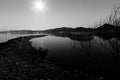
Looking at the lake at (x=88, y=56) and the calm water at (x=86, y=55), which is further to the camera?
the calm water at (x=86, y=55)

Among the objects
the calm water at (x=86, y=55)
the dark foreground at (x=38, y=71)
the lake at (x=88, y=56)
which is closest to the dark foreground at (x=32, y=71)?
the dark foreground at (x=38, y=71)

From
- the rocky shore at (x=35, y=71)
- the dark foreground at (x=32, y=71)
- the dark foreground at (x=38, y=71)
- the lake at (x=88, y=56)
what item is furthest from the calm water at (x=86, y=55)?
the dark foreground at (x=32, y=71)

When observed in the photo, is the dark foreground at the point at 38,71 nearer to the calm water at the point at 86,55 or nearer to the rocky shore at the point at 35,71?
the rocky shore at the point at 35,71

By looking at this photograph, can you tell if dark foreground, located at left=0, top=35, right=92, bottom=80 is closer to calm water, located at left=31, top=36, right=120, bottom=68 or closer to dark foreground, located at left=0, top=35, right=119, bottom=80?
dark foreground, located at left=0, top=35, right=119, bottom=80

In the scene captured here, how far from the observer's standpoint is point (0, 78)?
9766 mm

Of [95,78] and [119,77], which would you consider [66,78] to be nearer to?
[95,78]

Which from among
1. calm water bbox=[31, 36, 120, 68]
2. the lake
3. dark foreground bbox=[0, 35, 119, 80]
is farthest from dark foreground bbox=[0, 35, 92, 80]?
calm water bbox=[31, 36, 120, 68]

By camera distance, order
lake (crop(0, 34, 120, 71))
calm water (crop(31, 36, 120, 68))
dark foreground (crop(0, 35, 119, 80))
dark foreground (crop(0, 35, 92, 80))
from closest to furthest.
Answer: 1. dark foreground (crop(0, 35, 92, 80))
2. dark foreground (crop(0, 35, 119, 80))
3. lake (crop(0, 34, 120, 71))
4. calm water (crop(31, 36, 120, 68))

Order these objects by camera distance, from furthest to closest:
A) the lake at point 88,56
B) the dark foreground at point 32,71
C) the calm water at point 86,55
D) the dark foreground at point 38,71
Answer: the calm water at point 86,55, the lake at point 88,56, the dark foreground at point 38,71, the dark foreground at point 32,71

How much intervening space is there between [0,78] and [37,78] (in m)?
4.11

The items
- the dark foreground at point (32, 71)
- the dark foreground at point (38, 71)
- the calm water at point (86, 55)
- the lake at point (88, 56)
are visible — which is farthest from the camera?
the calm water at point (86, 55)

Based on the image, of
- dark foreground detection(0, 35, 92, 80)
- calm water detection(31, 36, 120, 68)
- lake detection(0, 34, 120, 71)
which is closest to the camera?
dark foreground detection(0, 35, 92, 80)

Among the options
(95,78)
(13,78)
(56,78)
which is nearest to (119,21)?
(95,78)

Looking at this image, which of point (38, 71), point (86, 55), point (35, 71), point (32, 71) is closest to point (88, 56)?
point (86, 55)
